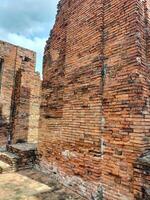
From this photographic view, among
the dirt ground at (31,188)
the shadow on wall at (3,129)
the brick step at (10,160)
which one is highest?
the shadow on wall at (3,129)

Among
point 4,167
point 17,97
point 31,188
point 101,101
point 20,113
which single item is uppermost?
point 17,97

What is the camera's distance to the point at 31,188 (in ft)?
18.6

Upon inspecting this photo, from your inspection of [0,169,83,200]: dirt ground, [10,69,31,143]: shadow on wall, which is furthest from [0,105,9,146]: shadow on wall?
[0,169,83,200]: dirt ground

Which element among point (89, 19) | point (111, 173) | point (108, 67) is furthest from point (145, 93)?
point (89, 19)

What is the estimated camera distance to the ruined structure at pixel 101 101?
14.0 feet

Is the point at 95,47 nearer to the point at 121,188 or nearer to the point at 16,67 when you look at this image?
the point at 121,188

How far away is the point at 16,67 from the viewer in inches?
441

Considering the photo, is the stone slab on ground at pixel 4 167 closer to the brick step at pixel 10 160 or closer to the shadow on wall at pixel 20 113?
the brick step at pixel 10 160

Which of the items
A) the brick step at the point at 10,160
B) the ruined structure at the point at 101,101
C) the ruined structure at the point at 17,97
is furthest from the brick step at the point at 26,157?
the ruined structure at the point at 17,97

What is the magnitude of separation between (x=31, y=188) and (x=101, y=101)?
8.57 feet

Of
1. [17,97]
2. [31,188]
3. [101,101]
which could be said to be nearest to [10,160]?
[31,188]

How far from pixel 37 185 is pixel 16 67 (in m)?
6.64

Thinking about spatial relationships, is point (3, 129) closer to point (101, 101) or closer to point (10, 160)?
point (10, 160)

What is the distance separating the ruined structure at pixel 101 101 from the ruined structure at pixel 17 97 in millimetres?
3226
